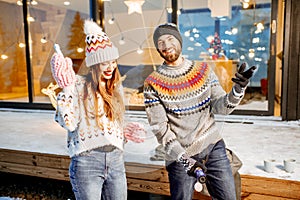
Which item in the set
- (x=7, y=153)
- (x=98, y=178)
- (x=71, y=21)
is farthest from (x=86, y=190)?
(x=71, y=21)

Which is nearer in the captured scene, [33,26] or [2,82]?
[33,26]

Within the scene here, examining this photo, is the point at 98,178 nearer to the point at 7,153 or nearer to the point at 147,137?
the point at 147,137

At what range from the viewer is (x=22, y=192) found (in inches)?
113

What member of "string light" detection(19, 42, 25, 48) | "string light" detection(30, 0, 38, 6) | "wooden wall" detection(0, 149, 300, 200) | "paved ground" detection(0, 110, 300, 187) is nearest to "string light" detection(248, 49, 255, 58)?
"paved ground" detection(0, 110, 300, 187)

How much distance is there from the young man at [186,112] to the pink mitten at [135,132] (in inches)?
2.1

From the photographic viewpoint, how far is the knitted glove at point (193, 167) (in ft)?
4.10

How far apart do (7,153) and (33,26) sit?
2.75 m

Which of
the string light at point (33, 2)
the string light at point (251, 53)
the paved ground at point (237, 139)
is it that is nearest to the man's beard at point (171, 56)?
the paved ground at point (237, 139)

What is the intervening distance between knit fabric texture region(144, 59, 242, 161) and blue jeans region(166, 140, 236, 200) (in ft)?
0.17

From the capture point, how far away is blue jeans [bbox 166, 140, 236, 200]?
139 centimetres

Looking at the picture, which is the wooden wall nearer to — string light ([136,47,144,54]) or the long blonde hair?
the long blonde hair

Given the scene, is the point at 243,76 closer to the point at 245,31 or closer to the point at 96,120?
the point at 96,120

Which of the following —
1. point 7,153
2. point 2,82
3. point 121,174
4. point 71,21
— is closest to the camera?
point 121,174

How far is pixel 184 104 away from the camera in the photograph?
4.33 feet
